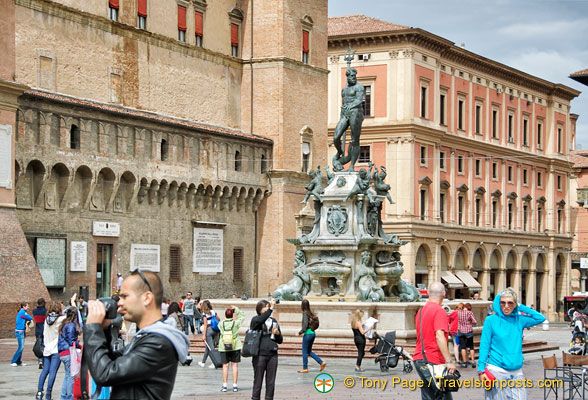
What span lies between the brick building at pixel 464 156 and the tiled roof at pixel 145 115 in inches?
468

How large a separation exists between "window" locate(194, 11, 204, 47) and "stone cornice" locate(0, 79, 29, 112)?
49.9 feet

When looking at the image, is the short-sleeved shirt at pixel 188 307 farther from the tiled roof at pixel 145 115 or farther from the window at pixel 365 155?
the window at pixel 365 155

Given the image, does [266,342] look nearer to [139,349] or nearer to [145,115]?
[139,349]

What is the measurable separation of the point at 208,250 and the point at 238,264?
2575mm

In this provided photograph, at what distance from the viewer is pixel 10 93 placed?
3553 centimetres

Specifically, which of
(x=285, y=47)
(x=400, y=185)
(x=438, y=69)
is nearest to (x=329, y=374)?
(x=285, y=47)

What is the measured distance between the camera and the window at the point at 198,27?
50188 mm

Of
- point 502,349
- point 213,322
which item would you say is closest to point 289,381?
point 213,322

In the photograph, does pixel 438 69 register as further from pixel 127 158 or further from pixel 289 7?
pixel 127 158

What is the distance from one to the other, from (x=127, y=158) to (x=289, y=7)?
13305mm

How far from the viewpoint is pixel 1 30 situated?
3456cm

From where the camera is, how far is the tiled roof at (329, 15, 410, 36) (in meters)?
62.0

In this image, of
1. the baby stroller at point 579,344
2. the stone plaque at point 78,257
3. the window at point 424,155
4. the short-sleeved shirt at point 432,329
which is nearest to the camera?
the short-sleeved shirt at point 432,329

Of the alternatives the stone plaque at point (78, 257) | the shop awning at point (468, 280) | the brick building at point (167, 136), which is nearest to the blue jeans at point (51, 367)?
the brick building at point (167, 136)
